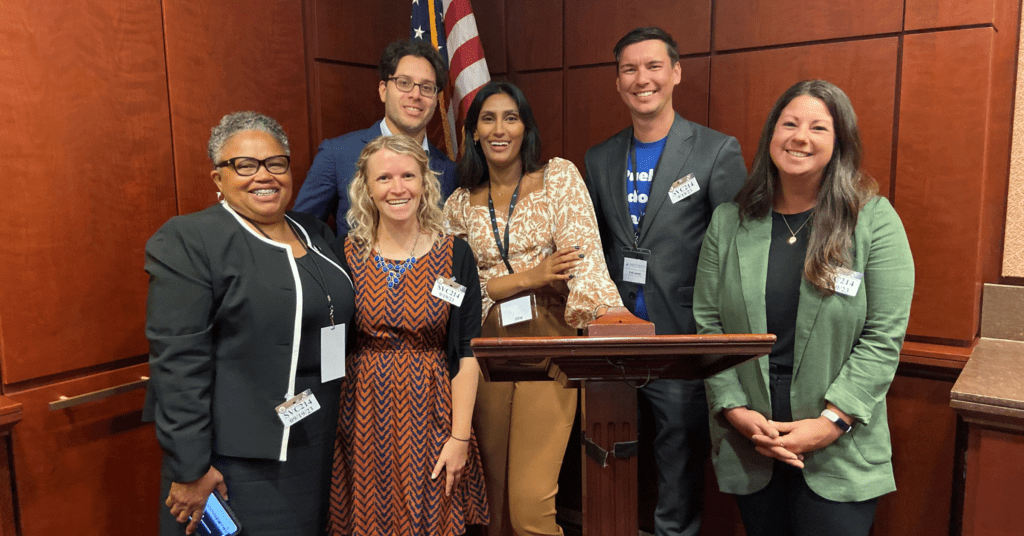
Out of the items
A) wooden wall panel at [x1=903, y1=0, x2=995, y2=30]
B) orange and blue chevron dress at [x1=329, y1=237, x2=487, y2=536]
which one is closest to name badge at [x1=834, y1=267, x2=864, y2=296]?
orange and blue chevron dress at [x1=329, y1=237, x2=487, y2=536]

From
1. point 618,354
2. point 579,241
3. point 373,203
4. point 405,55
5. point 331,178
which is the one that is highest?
point 405,55

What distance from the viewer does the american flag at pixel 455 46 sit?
10.6 ft

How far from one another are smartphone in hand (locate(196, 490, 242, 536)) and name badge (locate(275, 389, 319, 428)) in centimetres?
27

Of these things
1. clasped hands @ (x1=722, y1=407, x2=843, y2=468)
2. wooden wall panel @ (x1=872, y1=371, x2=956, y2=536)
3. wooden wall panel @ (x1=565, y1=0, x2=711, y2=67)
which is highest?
wooden wall panel @ (x1=565, y1=0, x2=711, y2=67)

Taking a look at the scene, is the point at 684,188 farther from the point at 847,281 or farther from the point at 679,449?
the point at 679,449

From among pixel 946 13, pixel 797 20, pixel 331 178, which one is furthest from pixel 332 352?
pixel 946 13

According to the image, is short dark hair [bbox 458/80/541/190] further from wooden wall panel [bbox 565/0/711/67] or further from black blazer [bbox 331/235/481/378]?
wooden wall panel [bbox 565/0/711/67]

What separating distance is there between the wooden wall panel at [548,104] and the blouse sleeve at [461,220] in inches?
42.9

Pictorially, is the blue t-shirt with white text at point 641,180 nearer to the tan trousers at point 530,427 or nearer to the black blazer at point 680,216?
the black blazer at point 680,216

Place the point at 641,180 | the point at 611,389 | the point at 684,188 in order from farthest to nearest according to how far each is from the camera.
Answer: the point at 641,180, the point at 684,188, the point at 611,389

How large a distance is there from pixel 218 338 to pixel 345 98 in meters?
1.70

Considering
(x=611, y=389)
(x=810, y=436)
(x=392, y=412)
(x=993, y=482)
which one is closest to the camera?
(x=611, y=389)

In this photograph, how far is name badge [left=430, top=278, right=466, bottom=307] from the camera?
6.58 ft

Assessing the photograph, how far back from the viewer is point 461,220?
2.38 m
